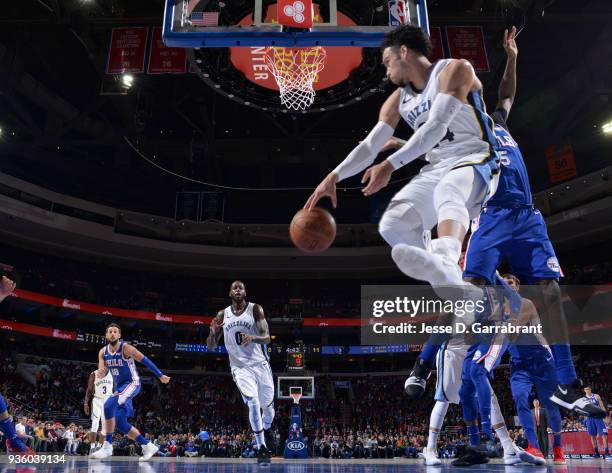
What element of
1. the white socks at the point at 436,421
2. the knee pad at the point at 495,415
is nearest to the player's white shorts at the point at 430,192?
the white socks at the point at 436,421

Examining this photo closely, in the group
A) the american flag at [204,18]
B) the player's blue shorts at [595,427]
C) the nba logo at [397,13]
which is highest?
the nba logo at [397,13]

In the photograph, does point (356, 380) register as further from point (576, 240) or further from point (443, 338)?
point (443, 338)

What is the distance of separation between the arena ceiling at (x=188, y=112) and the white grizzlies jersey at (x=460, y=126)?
11069 millimetres

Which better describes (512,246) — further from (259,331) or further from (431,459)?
(259,331)

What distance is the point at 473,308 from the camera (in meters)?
3.46

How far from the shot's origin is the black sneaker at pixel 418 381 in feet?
11.4

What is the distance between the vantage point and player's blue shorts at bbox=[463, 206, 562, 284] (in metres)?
4.07

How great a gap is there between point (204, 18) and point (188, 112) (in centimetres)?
1546

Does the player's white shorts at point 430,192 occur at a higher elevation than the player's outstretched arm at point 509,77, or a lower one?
lower

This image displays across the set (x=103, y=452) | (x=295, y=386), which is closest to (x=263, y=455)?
(x=103, y=452)

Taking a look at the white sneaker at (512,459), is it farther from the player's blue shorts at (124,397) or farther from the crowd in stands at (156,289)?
the crowd in stands at (156,289)

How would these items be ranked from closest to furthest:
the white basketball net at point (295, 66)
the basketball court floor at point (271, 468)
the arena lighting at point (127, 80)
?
the basketball court floor at point (271, 468) → the white basketball net at point (295, 66) → the arena lighting at point (127, 80)

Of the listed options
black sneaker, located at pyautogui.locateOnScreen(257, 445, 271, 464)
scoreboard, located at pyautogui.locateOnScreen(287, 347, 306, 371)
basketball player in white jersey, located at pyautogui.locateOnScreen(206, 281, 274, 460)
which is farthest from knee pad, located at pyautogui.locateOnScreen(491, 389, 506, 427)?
scoreboard, located at pyautogui.locateOnScreen(287, 347, 306, 371)

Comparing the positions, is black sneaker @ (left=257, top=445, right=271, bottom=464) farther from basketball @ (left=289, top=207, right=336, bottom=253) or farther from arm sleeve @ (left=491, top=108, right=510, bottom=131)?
arm sleeve @ (left=491, top=108, right=510, bottom=131)
